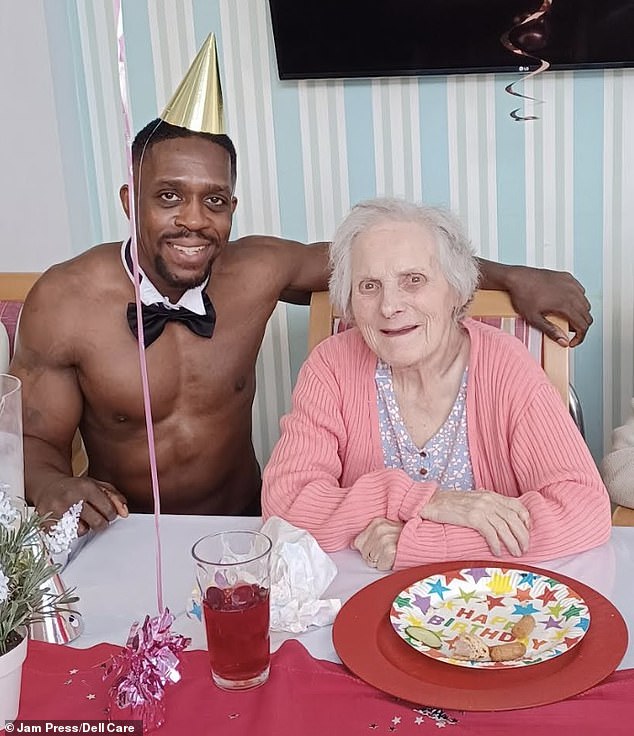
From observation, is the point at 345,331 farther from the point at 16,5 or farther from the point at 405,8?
the point at 16,5

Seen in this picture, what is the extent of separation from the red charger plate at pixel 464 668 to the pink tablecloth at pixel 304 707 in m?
0.01

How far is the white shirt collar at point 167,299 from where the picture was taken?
1945 millimetres

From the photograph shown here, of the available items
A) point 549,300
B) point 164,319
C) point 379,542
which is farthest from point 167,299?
point 379,542

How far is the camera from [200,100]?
6.00 feet

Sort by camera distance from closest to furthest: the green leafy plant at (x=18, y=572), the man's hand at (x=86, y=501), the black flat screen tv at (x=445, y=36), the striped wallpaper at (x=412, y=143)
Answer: the green leafy plant at (x=18, y=572) < the man's hand at (x=86, y=501) < the black flat screen tv at (x=445, y=36) < the striped wallpaper at (x=412, y=143)

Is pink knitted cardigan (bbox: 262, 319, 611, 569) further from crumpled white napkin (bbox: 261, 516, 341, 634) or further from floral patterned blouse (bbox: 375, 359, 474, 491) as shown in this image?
crumpled white napkin (bbox: 261, 516, 341, 634)

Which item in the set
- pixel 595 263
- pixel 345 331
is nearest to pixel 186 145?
pixel 345 331

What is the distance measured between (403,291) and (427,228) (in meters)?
0.11

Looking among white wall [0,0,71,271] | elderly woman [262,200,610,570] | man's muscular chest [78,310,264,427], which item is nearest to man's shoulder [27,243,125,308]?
man's muscular chest [78,310,264,427]

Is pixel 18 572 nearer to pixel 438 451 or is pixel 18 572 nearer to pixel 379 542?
pixel 379 542

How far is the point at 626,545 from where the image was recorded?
4.36 feet

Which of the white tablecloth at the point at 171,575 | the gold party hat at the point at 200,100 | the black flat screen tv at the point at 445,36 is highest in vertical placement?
the black flat screen tv at the point at 445,36

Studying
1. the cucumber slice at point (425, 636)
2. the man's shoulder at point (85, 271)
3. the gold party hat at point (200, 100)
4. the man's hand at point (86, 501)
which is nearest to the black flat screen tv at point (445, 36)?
the gold party hat at point (200, 100)

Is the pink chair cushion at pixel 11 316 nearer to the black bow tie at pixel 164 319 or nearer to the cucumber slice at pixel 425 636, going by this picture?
the black bow tie at pixel 164 319
